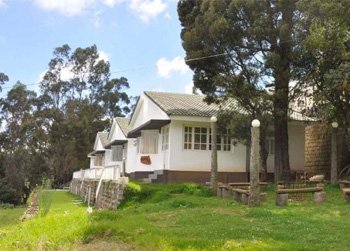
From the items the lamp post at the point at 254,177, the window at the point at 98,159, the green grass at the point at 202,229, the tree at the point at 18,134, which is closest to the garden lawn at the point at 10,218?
the green grass at the point at 202,229

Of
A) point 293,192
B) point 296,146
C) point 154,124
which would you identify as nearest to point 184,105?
point 154,124

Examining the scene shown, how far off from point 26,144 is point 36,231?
4604 centimetres

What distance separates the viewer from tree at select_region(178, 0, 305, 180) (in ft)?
58.8

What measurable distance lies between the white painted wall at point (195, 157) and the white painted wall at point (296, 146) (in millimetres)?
3094

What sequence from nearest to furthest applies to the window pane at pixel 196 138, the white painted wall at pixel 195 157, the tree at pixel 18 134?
the white painted wall at pixel 195 157 → the window pane at pixel 196 138 → the tree at pixel 18 134

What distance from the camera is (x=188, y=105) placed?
23.5 m

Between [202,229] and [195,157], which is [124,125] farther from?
[202,229]

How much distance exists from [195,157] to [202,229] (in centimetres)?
1304

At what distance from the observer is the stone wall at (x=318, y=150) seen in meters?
24.4

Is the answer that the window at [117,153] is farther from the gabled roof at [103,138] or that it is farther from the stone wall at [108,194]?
the stone wall at [108,194]

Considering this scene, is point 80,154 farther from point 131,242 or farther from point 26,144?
point 131,242

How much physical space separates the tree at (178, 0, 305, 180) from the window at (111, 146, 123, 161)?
54.1ft

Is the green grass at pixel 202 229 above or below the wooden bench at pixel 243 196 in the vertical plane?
below

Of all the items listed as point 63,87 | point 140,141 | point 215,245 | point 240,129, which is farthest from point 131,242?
point 63,87
